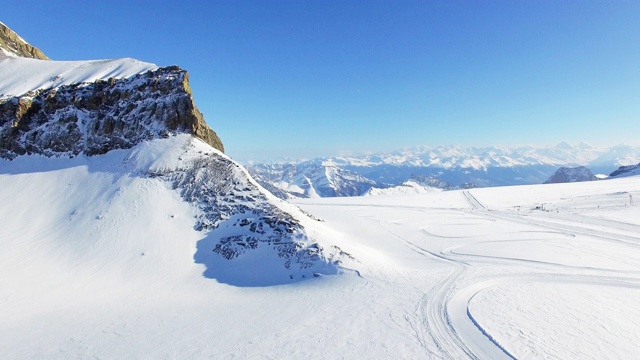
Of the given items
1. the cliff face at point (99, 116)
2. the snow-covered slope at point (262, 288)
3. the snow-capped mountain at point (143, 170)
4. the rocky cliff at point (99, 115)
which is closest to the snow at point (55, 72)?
the snow-capped mountain at point (143, 170)

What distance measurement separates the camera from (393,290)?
20297mm

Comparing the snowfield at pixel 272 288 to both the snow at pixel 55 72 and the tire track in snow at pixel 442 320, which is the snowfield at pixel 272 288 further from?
the snow at pixel 55 72

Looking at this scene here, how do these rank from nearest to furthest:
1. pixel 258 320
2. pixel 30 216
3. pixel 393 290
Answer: pixel 258 320
pixel 393 290
pixel 30 216

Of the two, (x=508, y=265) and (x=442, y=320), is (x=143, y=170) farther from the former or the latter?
(x=508, y=265)

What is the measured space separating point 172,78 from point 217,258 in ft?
80.9

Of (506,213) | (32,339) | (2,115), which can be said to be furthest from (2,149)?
(506,213)

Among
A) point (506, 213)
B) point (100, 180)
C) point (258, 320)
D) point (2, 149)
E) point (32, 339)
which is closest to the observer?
point (32, 339)

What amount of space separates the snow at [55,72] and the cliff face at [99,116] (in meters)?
4.78

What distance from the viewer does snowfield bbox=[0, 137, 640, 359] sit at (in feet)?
47.7

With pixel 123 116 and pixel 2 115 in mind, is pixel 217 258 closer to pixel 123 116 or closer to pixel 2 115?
pixel 123 116

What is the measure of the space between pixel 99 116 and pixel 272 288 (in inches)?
1240

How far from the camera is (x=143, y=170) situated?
102 feet

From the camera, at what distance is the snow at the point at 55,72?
41.4m

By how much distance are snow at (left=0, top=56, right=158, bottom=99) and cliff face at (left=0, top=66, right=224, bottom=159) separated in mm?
4783
